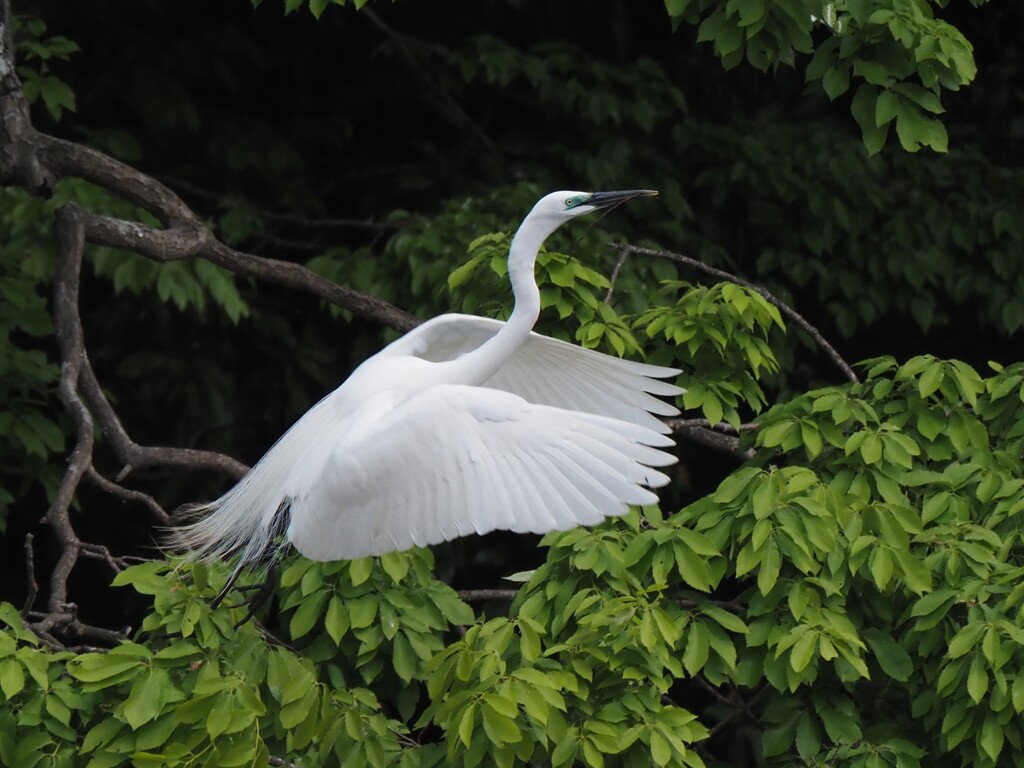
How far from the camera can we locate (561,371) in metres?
4.16

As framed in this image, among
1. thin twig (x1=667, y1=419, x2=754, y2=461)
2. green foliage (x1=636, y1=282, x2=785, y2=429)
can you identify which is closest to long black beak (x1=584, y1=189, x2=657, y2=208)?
green foliage (x1=636, y1=282, x2=785, y2=429)

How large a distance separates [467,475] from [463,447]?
8cm

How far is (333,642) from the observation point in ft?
12.1

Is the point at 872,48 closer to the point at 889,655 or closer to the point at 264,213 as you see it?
the point at 889,655

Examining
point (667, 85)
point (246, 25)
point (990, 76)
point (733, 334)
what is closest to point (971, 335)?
point (990, 76)

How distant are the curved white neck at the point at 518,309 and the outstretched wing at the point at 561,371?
7.0 inches

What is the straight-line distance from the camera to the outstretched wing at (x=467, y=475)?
3117 millimetres

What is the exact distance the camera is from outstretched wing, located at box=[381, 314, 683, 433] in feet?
13.0

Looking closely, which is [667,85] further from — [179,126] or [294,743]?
[294,743]

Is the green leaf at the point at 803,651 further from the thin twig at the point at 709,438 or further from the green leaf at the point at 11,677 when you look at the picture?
the green leaf at the point at 11,677

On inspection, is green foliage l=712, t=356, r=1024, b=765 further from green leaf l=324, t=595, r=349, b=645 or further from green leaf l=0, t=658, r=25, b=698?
green leaf l=0, t=658, r=25, b=698

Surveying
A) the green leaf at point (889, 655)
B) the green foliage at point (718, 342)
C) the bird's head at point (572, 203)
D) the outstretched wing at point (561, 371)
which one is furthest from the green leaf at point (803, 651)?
the bird's head at point (572, 203)

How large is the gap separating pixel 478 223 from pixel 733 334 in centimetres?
160

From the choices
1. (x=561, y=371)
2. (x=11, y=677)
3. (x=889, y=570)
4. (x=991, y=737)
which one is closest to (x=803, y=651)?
(x=889, y=570)
